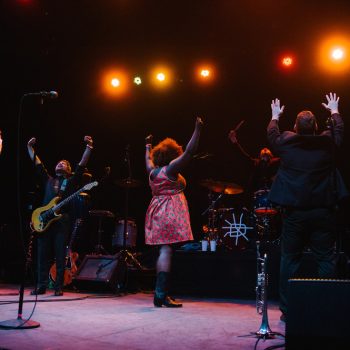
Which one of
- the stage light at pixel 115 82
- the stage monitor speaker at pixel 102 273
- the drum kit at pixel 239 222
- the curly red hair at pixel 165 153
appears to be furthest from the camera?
the stage light at pixel 115 82

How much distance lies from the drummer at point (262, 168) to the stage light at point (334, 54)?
2202 millimetres

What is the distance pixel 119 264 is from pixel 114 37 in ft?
16.4

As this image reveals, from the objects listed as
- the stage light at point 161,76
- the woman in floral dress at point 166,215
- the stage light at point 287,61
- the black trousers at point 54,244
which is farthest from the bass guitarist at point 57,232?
the stage light at point 287,61

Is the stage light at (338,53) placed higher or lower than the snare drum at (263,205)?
higher

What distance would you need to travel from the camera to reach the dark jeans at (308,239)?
13.7ft

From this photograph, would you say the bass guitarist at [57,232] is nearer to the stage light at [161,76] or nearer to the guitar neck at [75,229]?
the guitar neck at [75,229]

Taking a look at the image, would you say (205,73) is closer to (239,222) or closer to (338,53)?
(338,53)

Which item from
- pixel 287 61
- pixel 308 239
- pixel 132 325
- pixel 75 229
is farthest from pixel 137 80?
pixel 132 325

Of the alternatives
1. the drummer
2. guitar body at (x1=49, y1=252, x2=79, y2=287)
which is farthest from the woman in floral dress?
the drummer

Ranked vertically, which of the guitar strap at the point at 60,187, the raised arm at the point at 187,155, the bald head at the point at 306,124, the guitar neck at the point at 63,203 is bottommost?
the guitar neck at the point at 63,203

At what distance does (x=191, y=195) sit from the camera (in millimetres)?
10859

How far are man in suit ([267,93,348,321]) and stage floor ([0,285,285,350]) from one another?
74 cm

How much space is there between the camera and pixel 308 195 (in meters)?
4.14

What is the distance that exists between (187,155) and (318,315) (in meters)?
2.82
